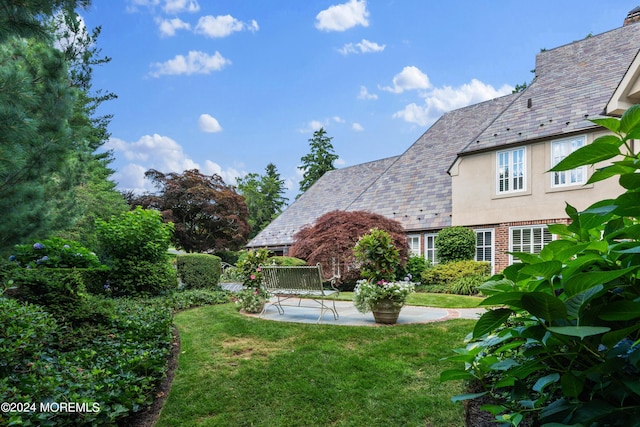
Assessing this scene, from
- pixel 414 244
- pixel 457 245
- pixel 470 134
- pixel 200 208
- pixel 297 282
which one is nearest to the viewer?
pixel 297 282

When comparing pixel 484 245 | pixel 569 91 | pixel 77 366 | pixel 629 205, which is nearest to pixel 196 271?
pixel 77 366

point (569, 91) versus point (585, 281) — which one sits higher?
point (569, 91)

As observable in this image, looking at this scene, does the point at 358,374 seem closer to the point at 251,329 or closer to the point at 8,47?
the point at 251,329

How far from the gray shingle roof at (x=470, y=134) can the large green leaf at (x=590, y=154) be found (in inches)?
522

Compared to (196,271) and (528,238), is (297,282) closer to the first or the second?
(196,271)

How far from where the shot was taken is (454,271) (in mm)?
14180

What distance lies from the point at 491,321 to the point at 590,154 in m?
0.45

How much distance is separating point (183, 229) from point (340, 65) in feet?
58.7

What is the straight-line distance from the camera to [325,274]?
1520 centimetres

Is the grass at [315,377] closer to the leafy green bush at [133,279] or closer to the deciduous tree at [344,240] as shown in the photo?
the leafy green bush at [133,279]

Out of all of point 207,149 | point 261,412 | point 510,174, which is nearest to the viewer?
point 261,412

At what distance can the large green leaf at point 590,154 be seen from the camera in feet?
2.85

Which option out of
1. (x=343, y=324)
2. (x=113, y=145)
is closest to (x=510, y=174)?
(x=343, y=324)

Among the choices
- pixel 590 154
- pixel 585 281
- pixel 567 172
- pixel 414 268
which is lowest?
pixel 414 268
